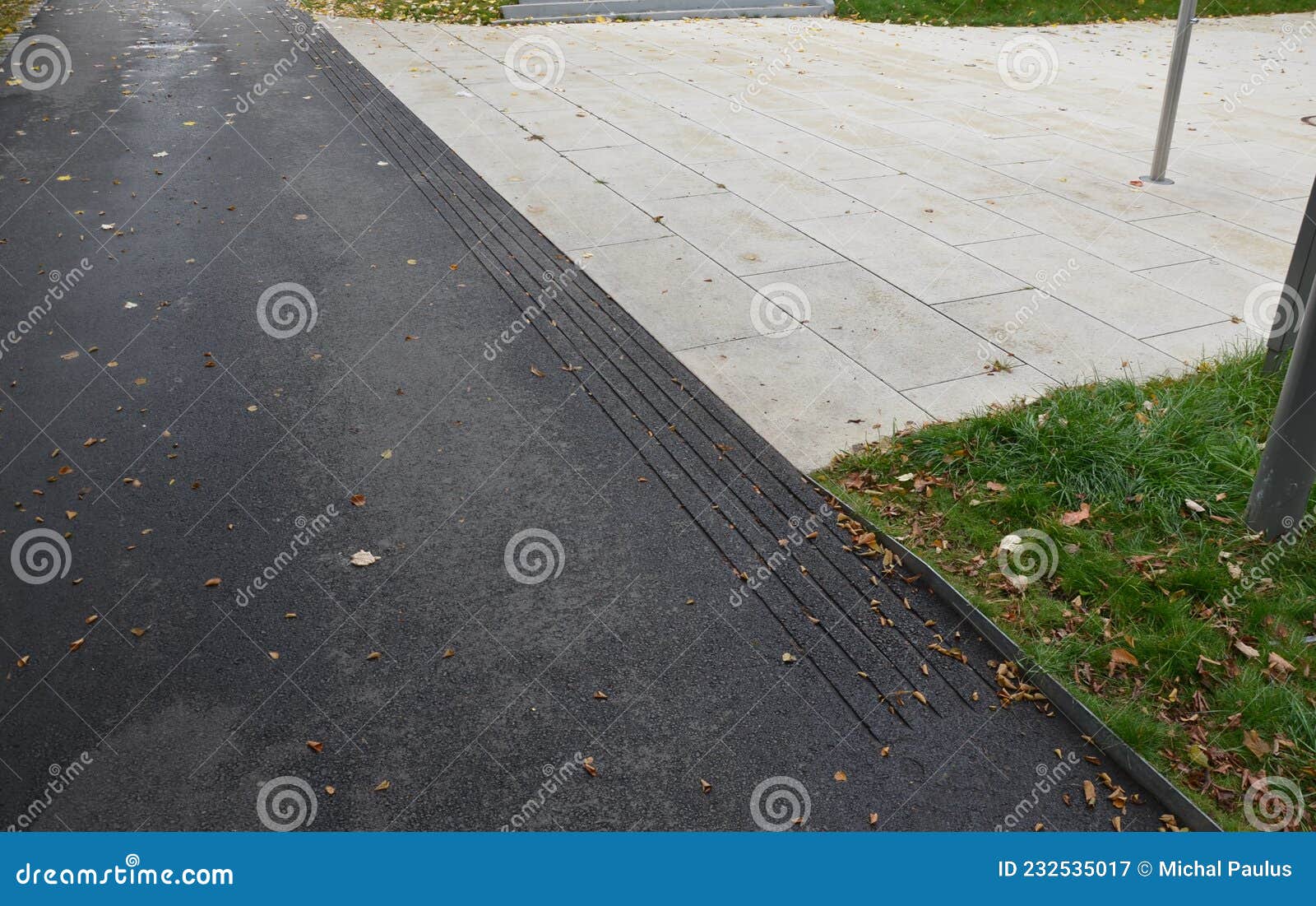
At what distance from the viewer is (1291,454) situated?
4.50 metres

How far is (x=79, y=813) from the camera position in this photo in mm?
3447

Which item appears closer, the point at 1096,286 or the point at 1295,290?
the point at 1295,290

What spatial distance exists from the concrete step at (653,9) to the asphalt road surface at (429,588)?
12042mm

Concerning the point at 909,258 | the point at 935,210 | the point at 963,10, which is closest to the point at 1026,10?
the point at 963,10

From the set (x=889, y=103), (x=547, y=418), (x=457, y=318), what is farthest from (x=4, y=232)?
(x=889, y=103)

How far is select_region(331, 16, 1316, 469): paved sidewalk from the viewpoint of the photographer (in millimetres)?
6562

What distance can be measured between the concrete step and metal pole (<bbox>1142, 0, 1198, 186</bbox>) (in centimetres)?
1157

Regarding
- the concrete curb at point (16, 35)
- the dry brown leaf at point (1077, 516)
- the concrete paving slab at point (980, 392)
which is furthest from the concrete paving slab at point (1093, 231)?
the concrete curb at point (16, 35)

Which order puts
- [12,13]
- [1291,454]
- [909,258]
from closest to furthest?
[1291,454], [909,258], [12,13]

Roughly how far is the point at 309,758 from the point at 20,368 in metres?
4.32

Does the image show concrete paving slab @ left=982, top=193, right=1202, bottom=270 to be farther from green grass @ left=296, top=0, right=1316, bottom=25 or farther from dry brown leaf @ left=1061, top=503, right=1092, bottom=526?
green grass @ left=296, top=0, right=1316, bottom=25

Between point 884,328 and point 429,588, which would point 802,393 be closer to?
point 884,328

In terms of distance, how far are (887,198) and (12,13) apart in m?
17.9

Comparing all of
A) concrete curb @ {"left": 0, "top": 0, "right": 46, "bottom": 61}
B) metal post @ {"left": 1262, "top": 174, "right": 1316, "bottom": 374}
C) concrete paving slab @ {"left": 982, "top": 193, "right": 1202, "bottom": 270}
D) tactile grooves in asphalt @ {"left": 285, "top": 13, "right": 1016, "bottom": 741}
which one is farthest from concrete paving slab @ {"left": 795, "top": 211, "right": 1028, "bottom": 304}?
concrete curb @ {"left": 0, "top": 0, "right": 46, "bottom": 61}
